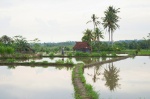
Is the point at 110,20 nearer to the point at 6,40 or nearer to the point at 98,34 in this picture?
the point at 98,34

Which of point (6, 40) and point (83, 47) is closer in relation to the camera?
point (83, 47)

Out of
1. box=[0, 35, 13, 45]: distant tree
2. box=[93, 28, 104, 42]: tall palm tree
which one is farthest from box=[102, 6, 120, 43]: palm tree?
box=[0, 35, 13, 45]: distant tree

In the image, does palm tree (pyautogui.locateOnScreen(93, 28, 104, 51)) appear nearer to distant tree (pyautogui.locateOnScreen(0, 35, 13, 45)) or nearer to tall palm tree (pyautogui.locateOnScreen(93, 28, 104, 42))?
tall palm tree (pyautogui.locateOnScreen(93, 28, 104, 42))

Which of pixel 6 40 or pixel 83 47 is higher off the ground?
pixel 6 40

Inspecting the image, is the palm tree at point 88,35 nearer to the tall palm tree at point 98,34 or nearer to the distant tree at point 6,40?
the tall palm tree at point 98,34

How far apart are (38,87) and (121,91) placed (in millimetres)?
3826

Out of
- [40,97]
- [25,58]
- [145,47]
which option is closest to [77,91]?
[40,97]

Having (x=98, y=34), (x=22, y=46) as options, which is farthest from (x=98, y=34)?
(x=22, y=46)

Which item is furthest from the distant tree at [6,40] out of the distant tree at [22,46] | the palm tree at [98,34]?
the palm tree at [98,34]

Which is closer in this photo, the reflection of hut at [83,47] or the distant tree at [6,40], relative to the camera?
the reflection of hut at [83,47]

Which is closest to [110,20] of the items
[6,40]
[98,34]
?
[98,34]

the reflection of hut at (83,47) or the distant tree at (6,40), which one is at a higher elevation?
the distant tree at (6,40)

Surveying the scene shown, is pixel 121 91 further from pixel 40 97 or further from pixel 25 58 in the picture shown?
pixel 25 58

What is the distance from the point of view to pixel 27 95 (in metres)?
11.0
